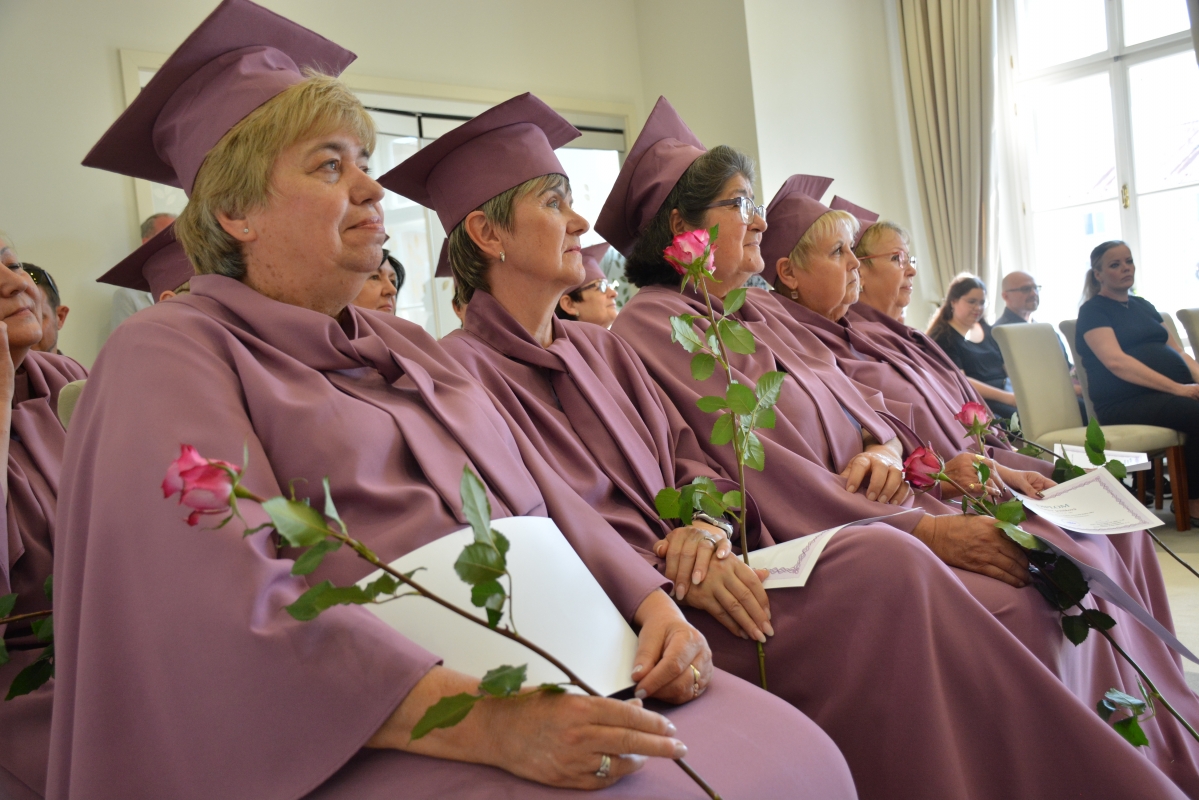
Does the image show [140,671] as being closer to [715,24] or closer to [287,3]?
[287,3]

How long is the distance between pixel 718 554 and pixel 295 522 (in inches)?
36.6

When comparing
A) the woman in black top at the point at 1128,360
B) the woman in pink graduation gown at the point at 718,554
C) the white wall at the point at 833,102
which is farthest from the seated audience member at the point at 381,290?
the woman in black top at the point at 1128,360

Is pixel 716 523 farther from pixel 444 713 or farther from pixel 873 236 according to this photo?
pixel 873 236

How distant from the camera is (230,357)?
51.2 inches

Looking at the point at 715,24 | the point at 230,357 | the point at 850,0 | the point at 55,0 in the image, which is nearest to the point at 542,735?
the point at 230,357

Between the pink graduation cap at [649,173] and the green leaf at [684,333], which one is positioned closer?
the green leaf at [684,333]

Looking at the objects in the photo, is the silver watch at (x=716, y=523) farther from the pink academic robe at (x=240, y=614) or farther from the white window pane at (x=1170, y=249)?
the white window pane at (x=1170, y=249)

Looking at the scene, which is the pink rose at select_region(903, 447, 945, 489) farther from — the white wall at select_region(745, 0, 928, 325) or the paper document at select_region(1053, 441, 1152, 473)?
the white wall at select_region(745, 0, 928, 325)

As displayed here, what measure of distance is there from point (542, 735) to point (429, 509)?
428mm

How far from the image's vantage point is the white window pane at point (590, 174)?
22.8ft

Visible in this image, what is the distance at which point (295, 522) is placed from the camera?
2.57 ft

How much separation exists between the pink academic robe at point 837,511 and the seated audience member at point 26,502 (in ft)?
3.98

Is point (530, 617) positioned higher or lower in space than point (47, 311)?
lower

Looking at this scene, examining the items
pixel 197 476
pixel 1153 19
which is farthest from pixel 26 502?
pixel 1153 19
